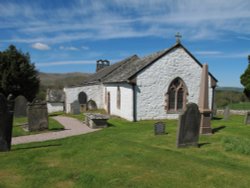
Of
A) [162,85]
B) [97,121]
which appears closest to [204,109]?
[162,85]

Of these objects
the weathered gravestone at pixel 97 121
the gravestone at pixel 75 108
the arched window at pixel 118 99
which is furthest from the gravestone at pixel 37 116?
the gravestone at pixel 75 108

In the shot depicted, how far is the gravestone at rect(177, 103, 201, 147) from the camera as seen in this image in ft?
31.3

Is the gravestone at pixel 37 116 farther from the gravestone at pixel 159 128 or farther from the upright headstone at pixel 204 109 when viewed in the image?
the upright headstone at pixel 204 109

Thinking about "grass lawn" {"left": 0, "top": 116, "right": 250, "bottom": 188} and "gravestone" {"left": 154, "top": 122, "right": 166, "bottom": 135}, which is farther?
"gravestone" {"left": 154, "top": 122, "right": 166, "bottom": 135}

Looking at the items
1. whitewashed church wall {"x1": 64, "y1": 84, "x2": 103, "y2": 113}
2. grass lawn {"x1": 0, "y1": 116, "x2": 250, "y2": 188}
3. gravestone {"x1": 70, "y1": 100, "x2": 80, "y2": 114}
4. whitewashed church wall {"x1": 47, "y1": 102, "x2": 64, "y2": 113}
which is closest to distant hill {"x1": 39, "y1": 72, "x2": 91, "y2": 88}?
whitewashed church wall {"x1": 47, "y1": 102, "x2": 64, "y2": 113}

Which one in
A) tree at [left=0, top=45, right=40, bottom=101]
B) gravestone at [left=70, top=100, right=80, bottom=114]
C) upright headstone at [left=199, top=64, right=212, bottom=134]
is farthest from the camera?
tree at [left=0, top=45, right=40, bottom=101]

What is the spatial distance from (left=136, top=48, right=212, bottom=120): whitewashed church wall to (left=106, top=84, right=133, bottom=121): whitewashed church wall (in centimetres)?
66

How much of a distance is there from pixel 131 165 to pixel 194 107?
413 centimetres

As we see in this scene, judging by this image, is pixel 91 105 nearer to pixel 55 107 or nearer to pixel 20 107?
pixel 55 107

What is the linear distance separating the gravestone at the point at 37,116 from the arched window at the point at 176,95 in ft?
31.8

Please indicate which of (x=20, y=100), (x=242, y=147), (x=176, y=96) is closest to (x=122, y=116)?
(x=176, y=96)

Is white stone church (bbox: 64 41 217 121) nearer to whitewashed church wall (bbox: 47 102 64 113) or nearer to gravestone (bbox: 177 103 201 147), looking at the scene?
gravestone (bbox: 177 103 201 147)

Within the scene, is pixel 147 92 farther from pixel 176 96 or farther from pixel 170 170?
pixel 170 170

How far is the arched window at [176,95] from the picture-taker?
19.1m
